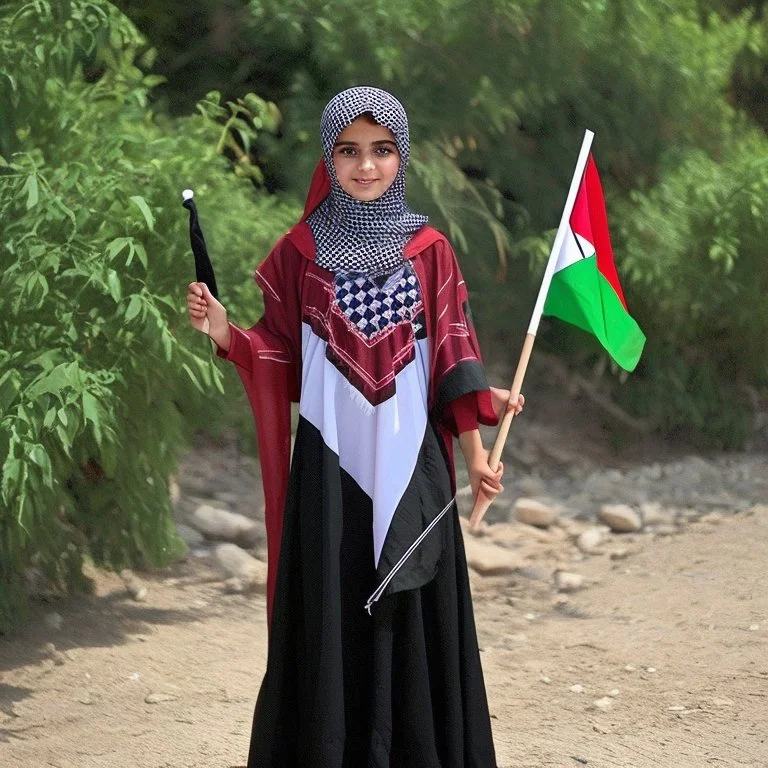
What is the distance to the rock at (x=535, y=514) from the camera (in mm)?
6871

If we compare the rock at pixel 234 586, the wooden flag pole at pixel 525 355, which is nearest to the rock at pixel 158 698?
the rock at pixel 234 586

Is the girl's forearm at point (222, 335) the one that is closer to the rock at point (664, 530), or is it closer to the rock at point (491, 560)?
the rock at point (491, 560)

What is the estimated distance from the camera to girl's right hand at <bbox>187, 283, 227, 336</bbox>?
2.94 meters

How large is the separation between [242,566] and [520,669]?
1.48m

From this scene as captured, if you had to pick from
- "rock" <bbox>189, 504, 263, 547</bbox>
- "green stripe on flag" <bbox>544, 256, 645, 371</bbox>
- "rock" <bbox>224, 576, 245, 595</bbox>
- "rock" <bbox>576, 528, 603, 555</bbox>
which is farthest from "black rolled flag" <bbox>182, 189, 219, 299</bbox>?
"rock" <bbox>576, 528, 603, 555</bbox>

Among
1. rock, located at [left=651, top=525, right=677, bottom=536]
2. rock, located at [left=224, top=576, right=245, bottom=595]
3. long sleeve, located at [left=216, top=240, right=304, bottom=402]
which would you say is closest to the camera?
long sleeve, located at [left=216, top=240, right=304, bottom=402]

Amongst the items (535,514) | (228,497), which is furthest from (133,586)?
(535,514)

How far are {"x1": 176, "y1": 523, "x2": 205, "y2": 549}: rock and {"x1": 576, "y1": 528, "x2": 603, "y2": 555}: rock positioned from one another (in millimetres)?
1812

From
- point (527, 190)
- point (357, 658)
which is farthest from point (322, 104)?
point (357, 658)

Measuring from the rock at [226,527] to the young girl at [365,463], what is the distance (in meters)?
3.25

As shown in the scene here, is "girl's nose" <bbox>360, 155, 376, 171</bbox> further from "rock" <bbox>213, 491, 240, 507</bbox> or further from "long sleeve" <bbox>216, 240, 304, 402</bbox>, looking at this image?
"rock" <bbox>213, 491, 240, 507</bbox>

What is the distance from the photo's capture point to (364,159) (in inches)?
114

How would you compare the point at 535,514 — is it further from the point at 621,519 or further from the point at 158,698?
the point at 158,698

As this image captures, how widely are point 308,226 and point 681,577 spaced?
345cm
